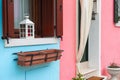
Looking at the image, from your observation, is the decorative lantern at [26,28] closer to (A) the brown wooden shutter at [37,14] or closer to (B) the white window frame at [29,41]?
(B) the white window frame at [29,41]

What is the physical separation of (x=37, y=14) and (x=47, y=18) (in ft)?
0.33

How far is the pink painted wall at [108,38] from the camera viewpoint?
11.5ft

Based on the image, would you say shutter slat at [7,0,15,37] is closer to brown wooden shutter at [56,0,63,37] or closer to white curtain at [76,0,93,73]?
brown wooden shutter at [56,0,63,37]

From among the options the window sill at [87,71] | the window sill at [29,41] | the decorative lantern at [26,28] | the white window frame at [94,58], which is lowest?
the window sill at [87,71]

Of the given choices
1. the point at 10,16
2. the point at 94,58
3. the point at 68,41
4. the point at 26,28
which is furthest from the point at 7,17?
Answer: the point at 94,58

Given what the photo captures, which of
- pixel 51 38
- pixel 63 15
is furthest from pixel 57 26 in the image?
pixel 63 15

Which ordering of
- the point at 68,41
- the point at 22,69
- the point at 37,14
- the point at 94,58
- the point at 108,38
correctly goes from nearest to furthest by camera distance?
the point at 22,69, the point at 37,14, the point at 68,41, the point at 94,58, the point at 108,38

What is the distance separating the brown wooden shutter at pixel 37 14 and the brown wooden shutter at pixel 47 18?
38mm

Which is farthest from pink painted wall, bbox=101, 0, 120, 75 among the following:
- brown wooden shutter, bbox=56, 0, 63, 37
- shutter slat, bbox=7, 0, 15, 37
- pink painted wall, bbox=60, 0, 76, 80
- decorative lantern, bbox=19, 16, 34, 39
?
shutter slat, bbox=7, 0, 15, 37

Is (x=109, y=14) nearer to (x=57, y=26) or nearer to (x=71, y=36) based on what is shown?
(x=71, y=36)

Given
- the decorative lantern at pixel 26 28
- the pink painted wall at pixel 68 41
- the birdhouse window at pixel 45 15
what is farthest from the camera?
the pink painted wall at pixel 68 41

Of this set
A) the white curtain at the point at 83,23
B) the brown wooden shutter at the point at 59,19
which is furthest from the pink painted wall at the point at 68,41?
the brown wooden shutter at the point at 59,19

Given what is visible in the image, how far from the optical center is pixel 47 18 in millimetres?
2254

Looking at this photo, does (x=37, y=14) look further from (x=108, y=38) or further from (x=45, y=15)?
(x=108, y=38)
